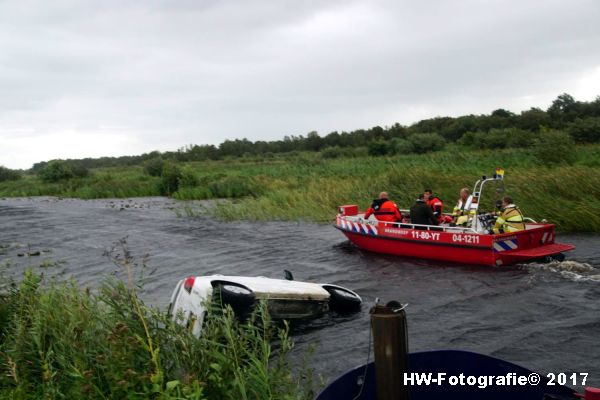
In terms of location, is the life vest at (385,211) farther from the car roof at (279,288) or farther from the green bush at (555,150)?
the green bush at (555,150)

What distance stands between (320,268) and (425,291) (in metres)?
3.53

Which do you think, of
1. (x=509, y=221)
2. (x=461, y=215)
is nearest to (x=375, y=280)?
(x=461, y=215)

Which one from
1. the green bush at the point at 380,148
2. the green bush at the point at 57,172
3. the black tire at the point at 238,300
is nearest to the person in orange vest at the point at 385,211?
the black tire at the point at 238,300

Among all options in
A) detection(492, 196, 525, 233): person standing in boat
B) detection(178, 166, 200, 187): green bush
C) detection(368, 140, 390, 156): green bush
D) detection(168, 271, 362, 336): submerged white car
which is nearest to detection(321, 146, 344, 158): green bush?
detection(368, 140, 390, 156): green bush

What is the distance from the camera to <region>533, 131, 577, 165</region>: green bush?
77.7 ft

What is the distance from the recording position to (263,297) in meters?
8.16

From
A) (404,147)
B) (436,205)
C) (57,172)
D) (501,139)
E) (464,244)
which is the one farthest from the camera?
(57,172)

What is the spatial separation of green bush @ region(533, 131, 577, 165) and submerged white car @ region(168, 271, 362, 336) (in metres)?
17.3

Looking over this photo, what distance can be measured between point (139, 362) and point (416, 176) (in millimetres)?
16882

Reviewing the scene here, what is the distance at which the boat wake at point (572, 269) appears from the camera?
11.3 metres

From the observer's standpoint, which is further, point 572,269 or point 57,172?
point 57,172

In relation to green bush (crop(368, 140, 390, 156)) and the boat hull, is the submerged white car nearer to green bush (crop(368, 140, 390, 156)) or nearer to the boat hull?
the boat hull

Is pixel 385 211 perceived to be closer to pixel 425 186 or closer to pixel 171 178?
pixel 425 186

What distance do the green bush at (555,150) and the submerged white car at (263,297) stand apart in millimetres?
17329
